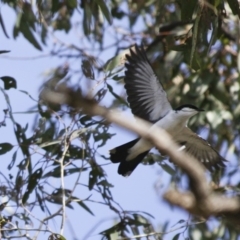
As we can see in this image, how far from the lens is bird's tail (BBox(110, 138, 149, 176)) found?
338cm

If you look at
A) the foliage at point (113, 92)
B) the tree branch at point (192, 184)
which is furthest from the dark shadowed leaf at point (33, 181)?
the tree branch at point (192, 184)

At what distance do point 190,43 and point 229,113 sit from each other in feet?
7.05

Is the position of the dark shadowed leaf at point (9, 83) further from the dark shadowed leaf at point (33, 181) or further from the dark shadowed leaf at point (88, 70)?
the dark shadowed leaf at point (88, 70)

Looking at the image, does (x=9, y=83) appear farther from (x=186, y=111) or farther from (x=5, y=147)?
(x=186, y=111)

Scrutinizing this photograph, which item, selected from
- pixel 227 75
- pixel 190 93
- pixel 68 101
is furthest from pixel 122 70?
pixel 68 101

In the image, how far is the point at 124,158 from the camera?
3.42 metres

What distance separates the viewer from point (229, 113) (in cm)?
480

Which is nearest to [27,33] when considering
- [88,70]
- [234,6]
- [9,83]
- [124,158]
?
[9,83]

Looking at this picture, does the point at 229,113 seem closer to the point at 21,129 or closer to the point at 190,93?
the point at 190,93

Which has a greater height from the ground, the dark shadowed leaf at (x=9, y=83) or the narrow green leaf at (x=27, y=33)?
the narrow green leaf at (x=27, y=33)

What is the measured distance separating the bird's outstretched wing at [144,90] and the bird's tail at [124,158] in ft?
0.51

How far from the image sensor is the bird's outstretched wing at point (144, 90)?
11.4ft

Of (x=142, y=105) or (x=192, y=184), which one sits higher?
(x=142, y=105)

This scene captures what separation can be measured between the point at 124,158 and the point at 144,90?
12.8 inches
